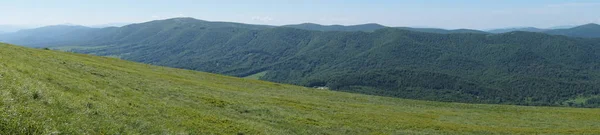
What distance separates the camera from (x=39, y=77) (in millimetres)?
29750

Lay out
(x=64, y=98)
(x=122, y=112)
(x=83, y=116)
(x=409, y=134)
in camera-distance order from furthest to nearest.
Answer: (x=409, y=134)
(x=122, y=112)
(x=64, y=98)
(x=83, y=116)

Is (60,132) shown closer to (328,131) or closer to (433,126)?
(328,131)

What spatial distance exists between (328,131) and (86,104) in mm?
19672

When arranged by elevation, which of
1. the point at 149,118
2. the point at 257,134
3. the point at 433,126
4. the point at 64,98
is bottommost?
the point at 433,126

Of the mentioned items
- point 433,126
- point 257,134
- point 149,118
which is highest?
point 149,118

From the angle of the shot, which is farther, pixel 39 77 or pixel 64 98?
pixel 39 77

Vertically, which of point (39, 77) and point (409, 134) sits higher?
point (39, 77)

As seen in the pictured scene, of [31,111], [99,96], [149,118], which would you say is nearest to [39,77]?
[99,96]

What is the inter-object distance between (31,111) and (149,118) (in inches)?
311

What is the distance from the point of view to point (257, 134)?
27.2 meters

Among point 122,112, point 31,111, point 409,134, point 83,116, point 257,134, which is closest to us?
point 31,111

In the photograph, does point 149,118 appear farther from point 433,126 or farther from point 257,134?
point 433,126

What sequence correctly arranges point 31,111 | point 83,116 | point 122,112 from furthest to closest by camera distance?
1. point 122,112
2. point 83,116
3. point 31,111

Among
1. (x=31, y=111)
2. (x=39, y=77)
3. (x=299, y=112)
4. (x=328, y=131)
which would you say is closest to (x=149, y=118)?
(x=31, y=111)
